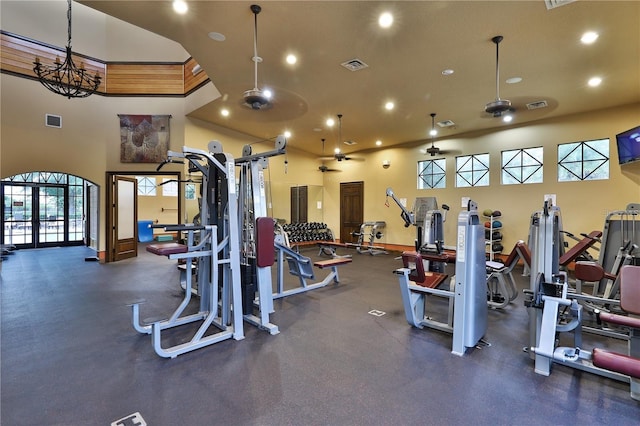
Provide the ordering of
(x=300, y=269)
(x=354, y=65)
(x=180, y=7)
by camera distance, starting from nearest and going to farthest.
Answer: (x=180, y=7), (x=354, y=65), (x=300, y=269)

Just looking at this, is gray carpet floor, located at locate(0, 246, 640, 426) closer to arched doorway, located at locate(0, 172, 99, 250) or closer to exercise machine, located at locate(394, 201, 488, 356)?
exercise machine, located at locate(394, 201, 488, 356)

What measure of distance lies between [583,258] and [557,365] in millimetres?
3250

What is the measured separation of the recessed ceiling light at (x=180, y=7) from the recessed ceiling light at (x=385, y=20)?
2.09m

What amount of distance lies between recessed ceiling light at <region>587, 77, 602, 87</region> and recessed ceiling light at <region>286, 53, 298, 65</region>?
179 inches

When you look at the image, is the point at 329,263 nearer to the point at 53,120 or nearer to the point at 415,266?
the point at 415,266

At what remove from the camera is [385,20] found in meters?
3.28

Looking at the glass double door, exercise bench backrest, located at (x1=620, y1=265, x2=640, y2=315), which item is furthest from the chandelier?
exercise bench backrest, located at (x1=620, y1=265, x2=640, y2=315)

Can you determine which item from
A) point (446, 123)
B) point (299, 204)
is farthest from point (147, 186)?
point (446, 123)

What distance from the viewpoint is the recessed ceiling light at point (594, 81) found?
4.60m

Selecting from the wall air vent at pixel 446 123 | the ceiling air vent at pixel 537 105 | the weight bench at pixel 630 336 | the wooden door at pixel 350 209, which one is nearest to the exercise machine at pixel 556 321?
the weight bench at pixel 630 336

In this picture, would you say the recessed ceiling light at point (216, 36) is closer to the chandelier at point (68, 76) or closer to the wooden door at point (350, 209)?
the chandelier at point (68, 76)

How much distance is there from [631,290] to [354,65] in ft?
12.7

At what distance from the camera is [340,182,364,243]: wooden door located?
10.1 metres

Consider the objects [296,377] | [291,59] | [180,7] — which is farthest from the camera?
[291,59]
